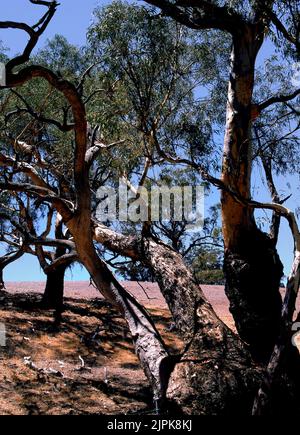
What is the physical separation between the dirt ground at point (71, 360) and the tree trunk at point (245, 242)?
1.69 m

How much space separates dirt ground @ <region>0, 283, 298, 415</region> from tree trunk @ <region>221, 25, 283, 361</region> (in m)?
1.69

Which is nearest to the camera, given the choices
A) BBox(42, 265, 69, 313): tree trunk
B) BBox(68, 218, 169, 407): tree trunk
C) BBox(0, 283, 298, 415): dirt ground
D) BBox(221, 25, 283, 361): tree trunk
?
BBox(68, 218, 169, 407): tree trunk

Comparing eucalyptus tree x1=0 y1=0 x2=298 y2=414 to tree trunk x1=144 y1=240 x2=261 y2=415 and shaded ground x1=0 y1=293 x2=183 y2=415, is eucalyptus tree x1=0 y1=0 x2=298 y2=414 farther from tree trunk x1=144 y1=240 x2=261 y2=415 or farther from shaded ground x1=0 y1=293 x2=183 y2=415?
shaded ground x1=0 y1=293 x2=183 y2=415

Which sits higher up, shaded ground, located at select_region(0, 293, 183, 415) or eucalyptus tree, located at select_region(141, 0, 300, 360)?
eucalyptus tree, located at select_region(141, 0, 300, 360)

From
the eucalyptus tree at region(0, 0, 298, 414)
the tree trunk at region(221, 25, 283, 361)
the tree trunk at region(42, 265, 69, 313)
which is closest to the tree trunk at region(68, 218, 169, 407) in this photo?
the eucalyptus tree at region(0, 0, 298, 414)

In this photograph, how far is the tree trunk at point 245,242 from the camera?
864 cm

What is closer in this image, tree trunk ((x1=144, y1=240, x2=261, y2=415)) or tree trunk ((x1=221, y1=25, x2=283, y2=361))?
tree trunk ((x1=144, y1=240, x2=261, y2=415))

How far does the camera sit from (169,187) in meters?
13.8

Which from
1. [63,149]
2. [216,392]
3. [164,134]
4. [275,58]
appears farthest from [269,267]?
[63,149]

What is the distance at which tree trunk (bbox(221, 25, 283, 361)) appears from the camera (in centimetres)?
864

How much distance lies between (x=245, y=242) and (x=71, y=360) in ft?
11.2

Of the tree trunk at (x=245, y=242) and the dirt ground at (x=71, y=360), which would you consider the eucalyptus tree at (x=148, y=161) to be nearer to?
the tree trunk at (x=245, y=242)

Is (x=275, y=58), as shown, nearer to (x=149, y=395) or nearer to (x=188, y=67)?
(x=188, y=67)

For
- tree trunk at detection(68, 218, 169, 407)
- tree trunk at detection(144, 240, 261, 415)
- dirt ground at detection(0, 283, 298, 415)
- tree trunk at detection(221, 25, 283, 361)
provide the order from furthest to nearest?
1. tree trunk at detection(221, 25, 283, 361)
2. dirt ground at detection(0, 283, 298, 415)
3. tree trunk at detection(68, 218, 169, 407)
4. tree trunk at detection(144, 240, 261, 415)
